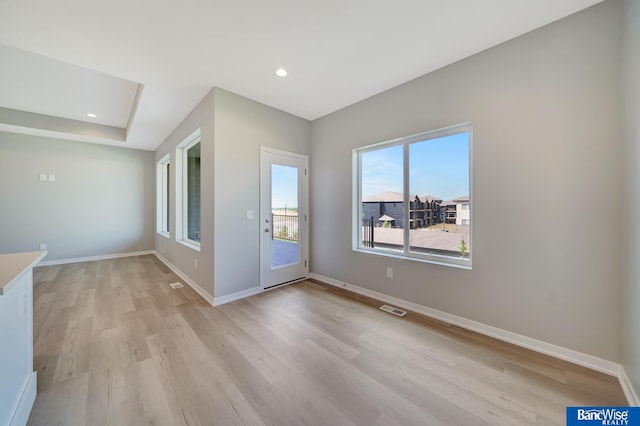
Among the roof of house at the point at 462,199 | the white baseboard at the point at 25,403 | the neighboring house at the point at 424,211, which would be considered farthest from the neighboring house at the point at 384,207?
the white baseboard at the point at 25,403

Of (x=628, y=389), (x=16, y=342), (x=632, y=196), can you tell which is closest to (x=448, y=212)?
(x=632, y=196)

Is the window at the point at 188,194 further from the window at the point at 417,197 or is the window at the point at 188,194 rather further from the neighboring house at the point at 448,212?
the neighboring house at the point at 448,212

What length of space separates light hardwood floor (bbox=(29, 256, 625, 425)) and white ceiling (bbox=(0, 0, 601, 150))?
2.80 meters

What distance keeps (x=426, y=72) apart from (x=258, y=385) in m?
3.42

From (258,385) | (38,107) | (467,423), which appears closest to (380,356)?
(467,423)

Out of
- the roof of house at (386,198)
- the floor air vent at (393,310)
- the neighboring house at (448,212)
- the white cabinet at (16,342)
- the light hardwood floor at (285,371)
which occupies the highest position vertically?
the roof of house at (386,198)

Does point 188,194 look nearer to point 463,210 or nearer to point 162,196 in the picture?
point 162,196

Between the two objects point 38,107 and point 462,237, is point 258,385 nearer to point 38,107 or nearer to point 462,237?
point 462,237

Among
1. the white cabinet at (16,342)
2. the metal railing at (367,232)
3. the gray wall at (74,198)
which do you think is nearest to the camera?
the white cabinet at (16,342)

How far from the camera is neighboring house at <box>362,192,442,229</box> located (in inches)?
109

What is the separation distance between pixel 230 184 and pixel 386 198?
216 centimetres

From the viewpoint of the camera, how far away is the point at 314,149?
4.04m

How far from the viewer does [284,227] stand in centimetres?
377

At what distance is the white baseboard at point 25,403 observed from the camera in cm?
121
